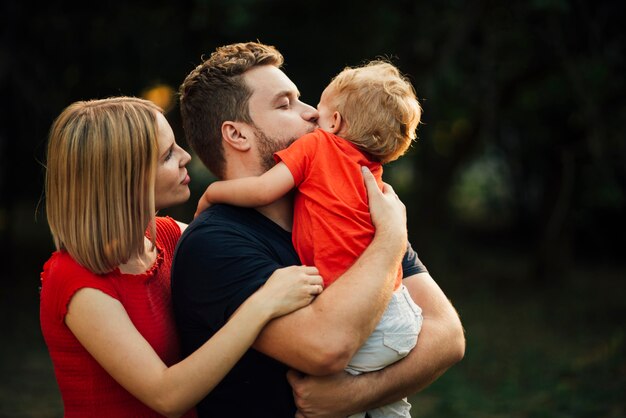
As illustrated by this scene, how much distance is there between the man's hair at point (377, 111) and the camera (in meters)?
2.94

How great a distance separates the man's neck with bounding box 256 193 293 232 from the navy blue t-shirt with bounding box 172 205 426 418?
0.06 meters

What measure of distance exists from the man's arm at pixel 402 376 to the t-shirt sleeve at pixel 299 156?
61cm

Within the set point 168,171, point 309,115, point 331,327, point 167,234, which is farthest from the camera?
point 167,234

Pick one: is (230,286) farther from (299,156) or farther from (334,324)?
(299,156)

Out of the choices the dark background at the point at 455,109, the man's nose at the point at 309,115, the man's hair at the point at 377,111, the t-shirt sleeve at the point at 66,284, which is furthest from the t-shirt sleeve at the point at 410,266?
the dark background at the point at 455,109

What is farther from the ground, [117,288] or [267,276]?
[267,276]

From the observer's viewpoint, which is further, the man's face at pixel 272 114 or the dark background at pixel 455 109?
the dark background at pixel 455 109

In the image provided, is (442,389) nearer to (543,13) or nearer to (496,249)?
(543,13)

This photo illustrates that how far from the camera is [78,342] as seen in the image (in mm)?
2537

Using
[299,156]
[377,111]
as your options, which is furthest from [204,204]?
[377,111]

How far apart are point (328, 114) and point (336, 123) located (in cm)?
7

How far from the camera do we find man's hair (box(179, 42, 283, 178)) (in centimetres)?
292

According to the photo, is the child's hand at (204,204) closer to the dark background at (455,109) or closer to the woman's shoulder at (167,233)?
the woman's shoulder at (167,233)

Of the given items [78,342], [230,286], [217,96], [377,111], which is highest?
[377,111]
